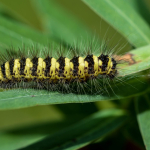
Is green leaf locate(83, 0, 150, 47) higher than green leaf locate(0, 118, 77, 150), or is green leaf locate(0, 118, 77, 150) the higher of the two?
green leaf locate(83, 0, 150, 47)

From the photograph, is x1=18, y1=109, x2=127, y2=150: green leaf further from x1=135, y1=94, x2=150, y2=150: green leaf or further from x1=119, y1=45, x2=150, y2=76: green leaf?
x1=119, y1=45, x2=150, y2=76: green leaf

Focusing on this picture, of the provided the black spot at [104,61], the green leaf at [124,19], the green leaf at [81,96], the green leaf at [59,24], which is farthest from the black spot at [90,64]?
the green leaf at [59,24]

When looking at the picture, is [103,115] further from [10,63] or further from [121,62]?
[10,63]

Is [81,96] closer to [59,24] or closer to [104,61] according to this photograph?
[104,61]

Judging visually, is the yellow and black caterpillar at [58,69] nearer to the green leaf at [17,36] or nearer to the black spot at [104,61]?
the black spot at [104,61]

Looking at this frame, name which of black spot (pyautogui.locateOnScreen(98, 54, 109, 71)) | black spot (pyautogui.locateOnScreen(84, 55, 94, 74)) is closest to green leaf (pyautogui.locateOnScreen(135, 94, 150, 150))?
black spot (pyautogui.locateOnScreen(98, 54, 109, 71))
